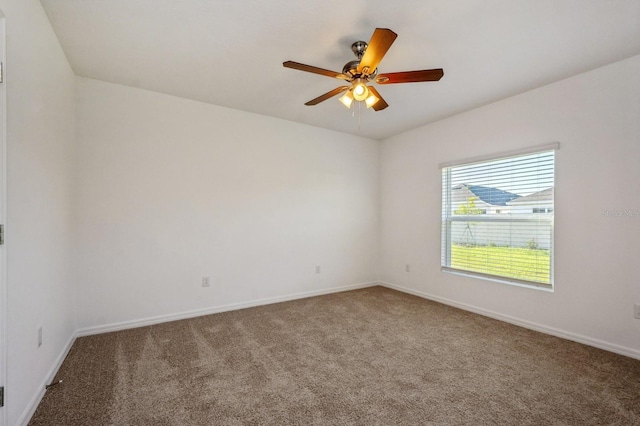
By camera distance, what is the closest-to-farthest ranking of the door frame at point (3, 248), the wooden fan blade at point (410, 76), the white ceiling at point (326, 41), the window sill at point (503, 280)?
1. the door frame at point (3, 248)
2. the white ceiling at point (326, 41)
3. the wooden fan blade at point (410, 76)
4. the window sill at point (503, 280)

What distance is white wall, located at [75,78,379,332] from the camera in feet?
9.56

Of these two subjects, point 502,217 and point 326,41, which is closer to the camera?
point 326,41

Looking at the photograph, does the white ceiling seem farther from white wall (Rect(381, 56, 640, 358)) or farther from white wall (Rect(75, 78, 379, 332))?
white wall (Rect(75, 78, 379, 332))

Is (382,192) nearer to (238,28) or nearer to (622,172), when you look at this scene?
(622,172)

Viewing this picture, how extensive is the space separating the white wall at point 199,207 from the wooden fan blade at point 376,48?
2131 millimetres

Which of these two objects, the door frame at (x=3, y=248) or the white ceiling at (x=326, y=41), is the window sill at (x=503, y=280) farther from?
the door frame at (x=3, y=248)

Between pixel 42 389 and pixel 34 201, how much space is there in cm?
124

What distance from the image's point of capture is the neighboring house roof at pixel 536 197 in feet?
9.77

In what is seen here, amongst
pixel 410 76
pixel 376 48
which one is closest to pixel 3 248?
pixel 376 48

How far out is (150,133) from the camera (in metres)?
3.15

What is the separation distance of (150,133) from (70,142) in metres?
0.72

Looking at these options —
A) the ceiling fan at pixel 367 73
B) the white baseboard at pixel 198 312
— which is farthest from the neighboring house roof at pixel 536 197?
Result: the white baseboard at pixel 198 312

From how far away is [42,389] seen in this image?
1.87 meters

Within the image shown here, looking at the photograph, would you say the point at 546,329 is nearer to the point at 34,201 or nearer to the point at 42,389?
the point at 42,389
